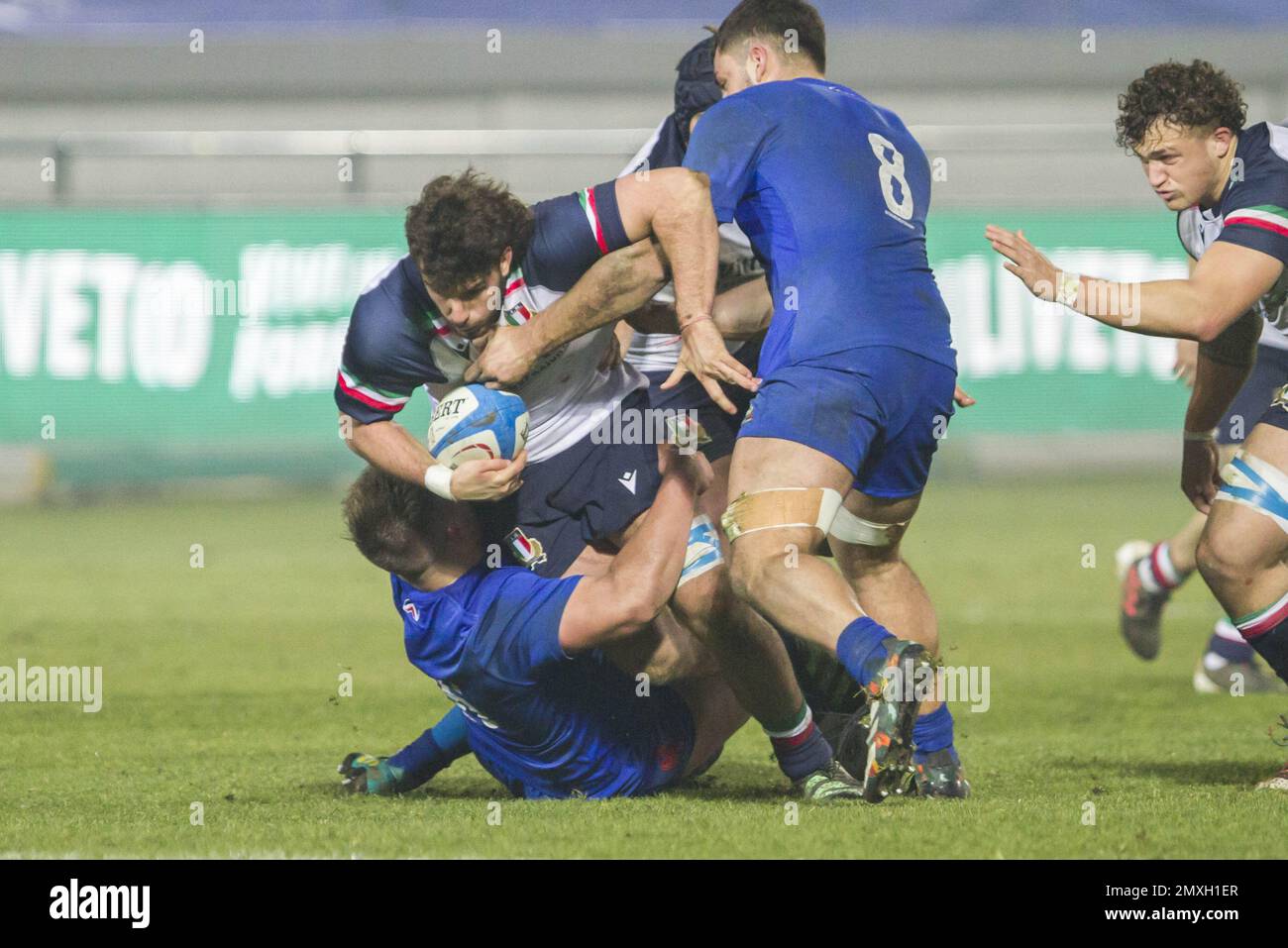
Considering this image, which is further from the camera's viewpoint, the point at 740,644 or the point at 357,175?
the point at 357,175

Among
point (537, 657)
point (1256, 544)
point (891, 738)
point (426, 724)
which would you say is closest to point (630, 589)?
point (537, 657)

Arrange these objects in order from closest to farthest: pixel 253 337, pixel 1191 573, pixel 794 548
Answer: pixel 794 548, pixel 1191 573, pixel 253 337

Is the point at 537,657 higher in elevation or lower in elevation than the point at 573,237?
lower

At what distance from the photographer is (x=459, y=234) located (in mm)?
5066

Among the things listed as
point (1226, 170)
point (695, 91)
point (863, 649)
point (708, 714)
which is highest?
point (695, 91)

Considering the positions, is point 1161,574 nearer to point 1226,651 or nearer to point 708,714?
point 1226,651

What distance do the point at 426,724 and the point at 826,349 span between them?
2996mm

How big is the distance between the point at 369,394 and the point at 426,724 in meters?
2.10

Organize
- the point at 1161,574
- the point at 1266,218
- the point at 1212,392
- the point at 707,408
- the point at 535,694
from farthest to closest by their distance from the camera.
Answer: the point at 1161,574 < the point at 707,408 < the point at 1212,392 < the point at 535,694 < the point at 1266,218

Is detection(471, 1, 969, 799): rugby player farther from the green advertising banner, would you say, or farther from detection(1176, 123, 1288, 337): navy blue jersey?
the green advertising banner

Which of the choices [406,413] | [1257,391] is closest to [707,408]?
[1257,391]

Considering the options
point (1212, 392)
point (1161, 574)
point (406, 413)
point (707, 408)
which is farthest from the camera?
point (406, 413)

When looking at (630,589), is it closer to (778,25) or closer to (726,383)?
(726,383)

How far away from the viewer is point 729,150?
16.7ft
